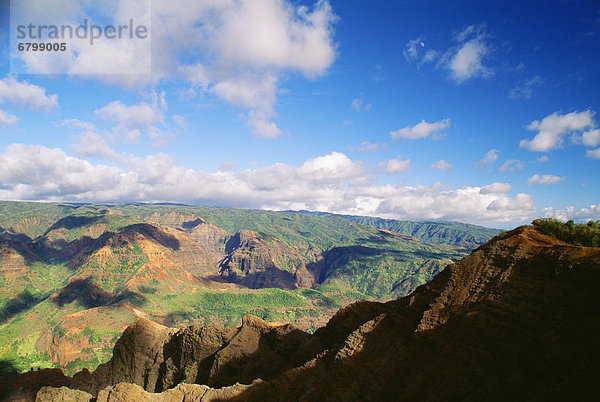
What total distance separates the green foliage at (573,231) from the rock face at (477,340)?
1.88 metres

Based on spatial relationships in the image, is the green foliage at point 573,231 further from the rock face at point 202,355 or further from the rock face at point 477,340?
the rock face at point 202,355

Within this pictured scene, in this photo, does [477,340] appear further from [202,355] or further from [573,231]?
[202,355]

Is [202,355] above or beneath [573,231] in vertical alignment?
beneath

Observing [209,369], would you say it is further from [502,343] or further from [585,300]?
[585,300]

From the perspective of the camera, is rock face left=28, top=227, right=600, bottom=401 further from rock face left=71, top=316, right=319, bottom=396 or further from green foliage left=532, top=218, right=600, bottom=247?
rock face left=71, top=316, right=319, bottom=396

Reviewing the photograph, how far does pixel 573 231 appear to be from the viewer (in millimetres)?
22375

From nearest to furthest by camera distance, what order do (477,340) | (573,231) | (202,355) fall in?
(477,340) < (573,231) < (202,355)

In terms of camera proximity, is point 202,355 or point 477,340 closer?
point 477,340

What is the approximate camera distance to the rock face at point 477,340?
14.8m

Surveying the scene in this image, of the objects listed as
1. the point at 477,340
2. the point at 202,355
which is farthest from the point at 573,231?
the point at 202,355

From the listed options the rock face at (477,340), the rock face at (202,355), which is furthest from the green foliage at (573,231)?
the rock face at (202,355)

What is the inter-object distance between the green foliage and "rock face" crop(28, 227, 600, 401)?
74.2 inches

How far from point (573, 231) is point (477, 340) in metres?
13.4

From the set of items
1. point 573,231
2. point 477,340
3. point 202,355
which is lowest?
point 202,355
